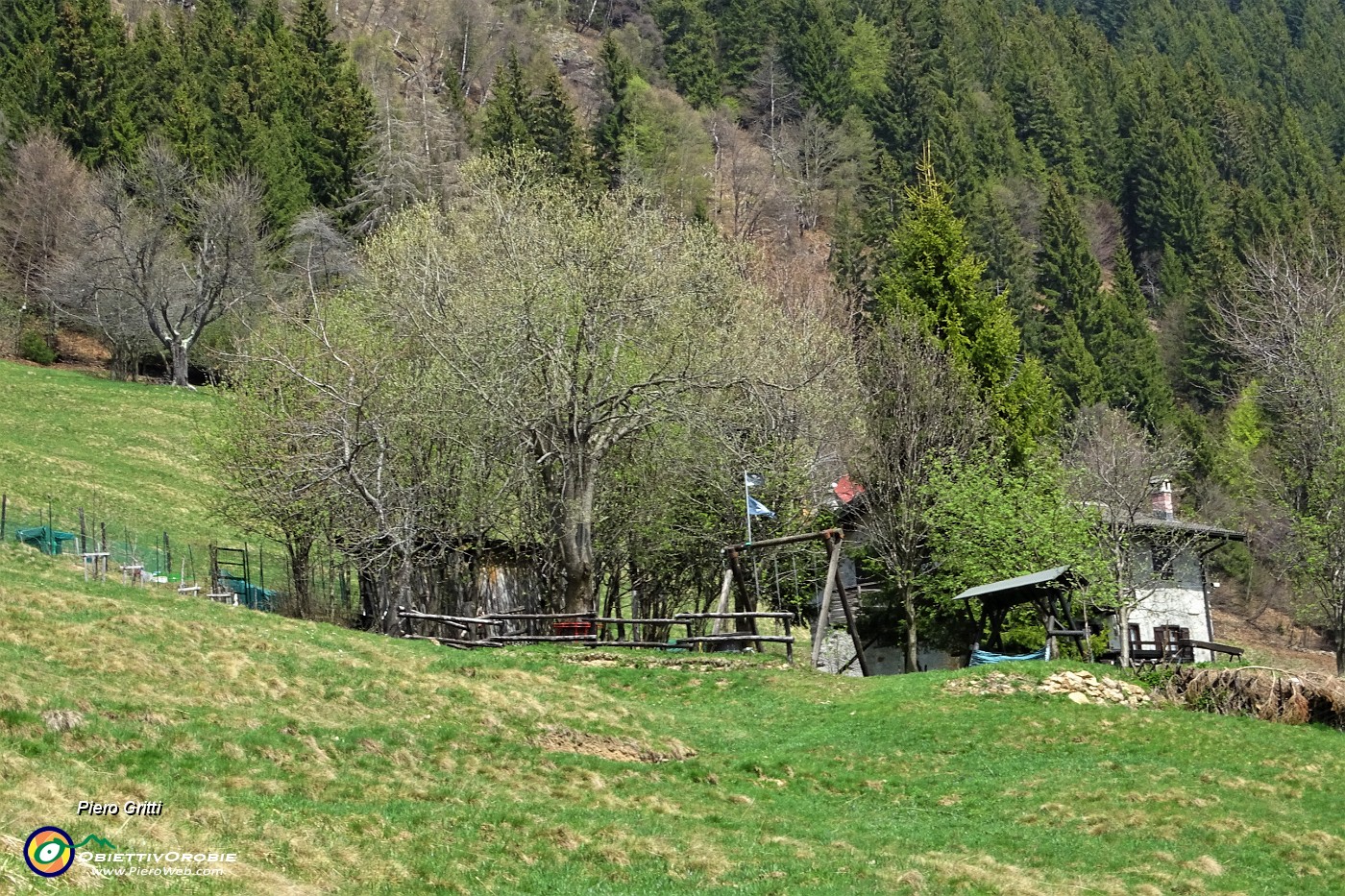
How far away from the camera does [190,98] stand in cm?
8562

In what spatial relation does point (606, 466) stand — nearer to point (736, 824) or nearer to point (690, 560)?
point (690, 560)

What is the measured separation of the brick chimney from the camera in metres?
56.8

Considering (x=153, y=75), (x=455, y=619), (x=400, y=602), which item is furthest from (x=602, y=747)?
(x=153, y=75)

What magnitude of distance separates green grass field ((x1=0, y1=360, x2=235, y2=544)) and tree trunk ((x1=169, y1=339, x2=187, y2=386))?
10.6 ft

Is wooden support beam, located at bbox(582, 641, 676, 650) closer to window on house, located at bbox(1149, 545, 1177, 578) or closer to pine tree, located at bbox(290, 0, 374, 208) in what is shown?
window on house, located at bbox(1149, 545, 1177, 578)

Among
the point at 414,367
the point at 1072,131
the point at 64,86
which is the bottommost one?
the point at 414,367

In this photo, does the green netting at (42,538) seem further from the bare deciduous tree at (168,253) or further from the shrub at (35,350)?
the shrub at (35,350)

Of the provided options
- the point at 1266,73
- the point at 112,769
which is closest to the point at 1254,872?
the point at 112,769

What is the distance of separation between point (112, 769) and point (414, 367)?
954 inches

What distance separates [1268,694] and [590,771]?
15.5m

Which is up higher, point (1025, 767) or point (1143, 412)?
point (1143, 412)

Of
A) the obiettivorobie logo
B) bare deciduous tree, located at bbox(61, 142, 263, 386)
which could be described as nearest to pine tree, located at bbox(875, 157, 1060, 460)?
bare deciduous tree, located at bbox(61, 142, 263, 386)

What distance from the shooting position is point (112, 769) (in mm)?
16031

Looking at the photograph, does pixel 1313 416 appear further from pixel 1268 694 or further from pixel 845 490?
pixel 1268 694
